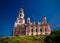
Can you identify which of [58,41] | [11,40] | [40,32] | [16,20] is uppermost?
[16,20]

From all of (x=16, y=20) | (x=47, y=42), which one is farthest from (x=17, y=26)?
(x=47, y=42)

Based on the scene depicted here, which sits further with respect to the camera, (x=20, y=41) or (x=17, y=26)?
(x=17, y=26)

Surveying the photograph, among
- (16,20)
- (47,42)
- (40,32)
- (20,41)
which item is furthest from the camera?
(16,20)

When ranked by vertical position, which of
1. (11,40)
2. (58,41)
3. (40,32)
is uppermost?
(40,32)

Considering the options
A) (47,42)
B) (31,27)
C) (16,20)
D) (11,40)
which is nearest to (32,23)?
(31,27)

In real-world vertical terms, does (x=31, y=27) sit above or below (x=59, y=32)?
above

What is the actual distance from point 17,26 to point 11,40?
671 inches

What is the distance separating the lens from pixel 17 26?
171ft

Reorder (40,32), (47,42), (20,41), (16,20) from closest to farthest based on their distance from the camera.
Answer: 1. (47,42)
2. (20,41)
3. (40,32)
4. (16,20)

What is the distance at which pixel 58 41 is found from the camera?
2338 cm

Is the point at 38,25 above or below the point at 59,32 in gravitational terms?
above

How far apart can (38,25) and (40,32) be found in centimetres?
159

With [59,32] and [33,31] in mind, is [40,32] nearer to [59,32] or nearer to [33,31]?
[33,31]

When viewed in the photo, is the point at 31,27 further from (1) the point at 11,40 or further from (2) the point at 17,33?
(1) the point at 11,40
